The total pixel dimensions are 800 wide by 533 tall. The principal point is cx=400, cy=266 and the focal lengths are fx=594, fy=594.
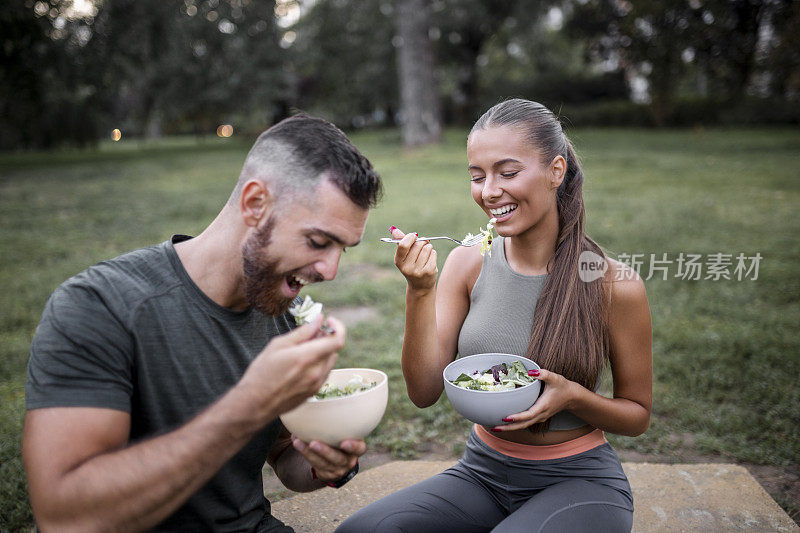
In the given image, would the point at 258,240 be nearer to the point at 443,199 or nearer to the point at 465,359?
the point at 465,359

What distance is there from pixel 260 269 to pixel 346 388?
42 centimetres

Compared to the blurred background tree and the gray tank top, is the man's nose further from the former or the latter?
the blurred background tree

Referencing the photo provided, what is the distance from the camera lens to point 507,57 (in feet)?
125

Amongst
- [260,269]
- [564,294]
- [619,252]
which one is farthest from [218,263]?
[619,252]

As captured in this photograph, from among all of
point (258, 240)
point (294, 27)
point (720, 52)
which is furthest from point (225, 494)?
point (294, 27)

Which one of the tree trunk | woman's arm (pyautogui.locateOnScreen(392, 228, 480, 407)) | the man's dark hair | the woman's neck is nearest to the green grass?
the woman's neck

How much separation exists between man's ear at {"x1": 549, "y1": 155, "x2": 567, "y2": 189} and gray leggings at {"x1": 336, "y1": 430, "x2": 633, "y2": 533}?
3.22ft

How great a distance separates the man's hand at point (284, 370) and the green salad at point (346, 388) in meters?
0.33

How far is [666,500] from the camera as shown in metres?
2.59

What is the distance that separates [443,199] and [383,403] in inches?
336

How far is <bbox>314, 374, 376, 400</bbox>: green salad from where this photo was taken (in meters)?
1.67

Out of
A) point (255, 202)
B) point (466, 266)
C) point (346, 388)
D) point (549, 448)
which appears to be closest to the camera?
point (255, 202)

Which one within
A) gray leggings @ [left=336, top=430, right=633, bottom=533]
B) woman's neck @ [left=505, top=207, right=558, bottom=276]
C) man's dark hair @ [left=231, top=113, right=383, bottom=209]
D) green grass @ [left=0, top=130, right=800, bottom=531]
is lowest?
green grass @ [left=0, top=130, right=800, bottom=531]

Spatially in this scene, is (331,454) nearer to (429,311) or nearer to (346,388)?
(346,388)
